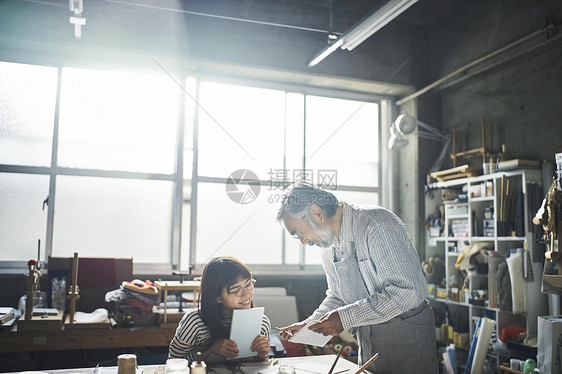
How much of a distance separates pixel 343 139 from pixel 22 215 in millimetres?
3586

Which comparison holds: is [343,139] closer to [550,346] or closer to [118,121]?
[118,121]

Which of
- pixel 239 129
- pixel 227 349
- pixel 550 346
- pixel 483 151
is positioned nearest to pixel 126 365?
pixel 227 349

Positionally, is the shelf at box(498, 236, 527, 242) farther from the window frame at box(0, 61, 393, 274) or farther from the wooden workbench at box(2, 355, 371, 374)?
the wooden workbench at box(2, 355, 371, 374)

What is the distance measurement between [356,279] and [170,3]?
3689 mm

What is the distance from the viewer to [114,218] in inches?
198

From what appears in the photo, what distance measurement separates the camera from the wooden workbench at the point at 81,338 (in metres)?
3.61

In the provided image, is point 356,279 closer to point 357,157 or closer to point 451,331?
point 451,331

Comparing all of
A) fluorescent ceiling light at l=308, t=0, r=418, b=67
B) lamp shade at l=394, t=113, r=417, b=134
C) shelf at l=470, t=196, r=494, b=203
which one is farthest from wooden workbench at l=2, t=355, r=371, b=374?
lamp shade at l=394, t=113, r=417, b=134

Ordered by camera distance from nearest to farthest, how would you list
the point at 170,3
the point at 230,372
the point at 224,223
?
1. the point at 230,372
2. the point at 170,3
3. the point at 224,223

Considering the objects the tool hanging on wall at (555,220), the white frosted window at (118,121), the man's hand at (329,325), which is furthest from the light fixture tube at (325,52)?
the man's hand at (329,325)

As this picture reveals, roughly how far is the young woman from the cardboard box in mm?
2137

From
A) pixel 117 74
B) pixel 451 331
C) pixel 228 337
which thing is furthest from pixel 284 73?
pixel 228 337

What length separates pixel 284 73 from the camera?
5.45 meters

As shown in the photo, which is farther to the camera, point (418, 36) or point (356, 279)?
point (418, 36)
